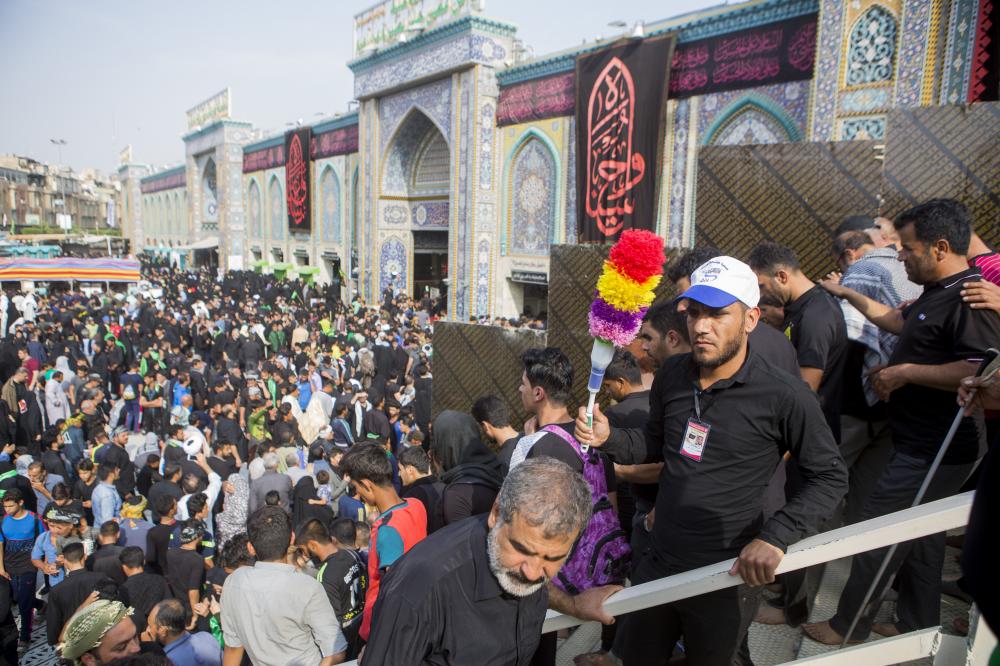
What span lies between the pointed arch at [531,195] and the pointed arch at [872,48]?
5.82m

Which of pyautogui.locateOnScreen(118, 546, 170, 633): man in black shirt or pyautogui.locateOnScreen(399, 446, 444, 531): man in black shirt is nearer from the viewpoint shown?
pyautogui.locateOnScreen(399, 446, 444, 531): man in black shirt

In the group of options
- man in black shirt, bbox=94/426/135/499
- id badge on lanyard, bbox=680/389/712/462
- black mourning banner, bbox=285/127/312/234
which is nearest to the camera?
id badge on lanyard, bbox=680/389/712/462

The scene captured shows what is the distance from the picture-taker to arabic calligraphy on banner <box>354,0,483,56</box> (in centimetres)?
1387

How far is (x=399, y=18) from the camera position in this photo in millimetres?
15703

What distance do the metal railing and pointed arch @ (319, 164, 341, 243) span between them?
20.4m

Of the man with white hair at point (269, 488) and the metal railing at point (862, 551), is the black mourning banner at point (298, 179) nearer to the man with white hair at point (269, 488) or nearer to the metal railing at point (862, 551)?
the man with white hair at point (269, 488)

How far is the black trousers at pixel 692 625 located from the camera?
1.74m

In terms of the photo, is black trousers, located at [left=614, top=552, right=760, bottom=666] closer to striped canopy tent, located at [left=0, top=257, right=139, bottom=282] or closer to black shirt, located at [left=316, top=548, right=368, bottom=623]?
black shirt, located at [left=316, top=548, right=368, bottom=623]

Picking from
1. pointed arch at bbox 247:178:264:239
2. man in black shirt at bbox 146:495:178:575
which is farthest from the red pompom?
pointed arch at bbox 247:178:264:239

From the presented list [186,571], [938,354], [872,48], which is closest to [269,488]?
[186,571]

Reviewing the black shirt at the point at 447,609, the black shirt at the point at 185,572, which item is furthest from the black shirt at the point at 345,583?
the black shirt at the point at 185,572

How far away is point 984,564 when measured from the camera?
73 centimetres

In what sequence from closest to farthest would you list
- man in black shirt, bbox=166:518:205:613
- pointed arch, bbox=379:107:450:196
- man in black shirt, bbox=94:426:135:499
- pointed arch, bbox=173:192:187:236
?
man in black shirt, bbox=166:518:205:613 → man in black shirt, bbox=94:426:135:499 → pointed arch, bbox=379:107:450:196 → pointed arch, bbox=173:192:187:236

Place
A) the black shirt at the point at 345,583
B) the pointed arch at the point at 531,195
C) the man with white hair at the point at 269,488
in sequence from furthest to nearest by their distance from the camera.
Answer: the pointed arch at the point at 531,195 < the man with white hair at the point at 269,488 < the black shirt at the point at 345,583
